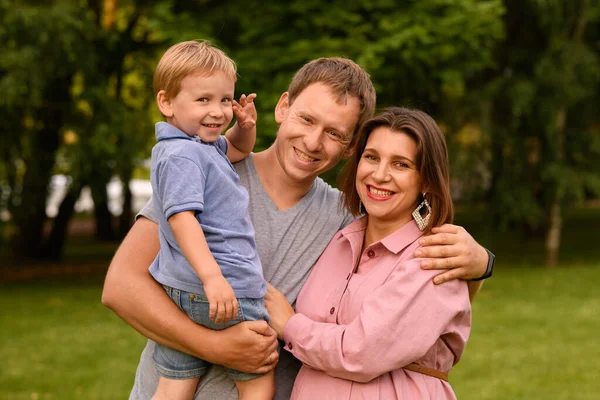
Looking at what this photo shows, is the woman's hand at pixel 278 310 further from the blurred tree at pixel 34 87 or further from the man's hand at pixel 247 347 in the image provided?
the blurred tree at pixel 34 87

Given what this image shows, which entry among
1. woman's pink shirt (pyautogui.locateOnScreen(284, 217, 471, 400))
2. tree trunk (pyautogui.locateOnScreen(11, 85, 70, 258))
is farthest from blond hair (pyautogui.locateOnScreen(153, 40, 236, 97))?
tree trunk (pyautogui.locateOnScreen(11, 85, 70, 258))

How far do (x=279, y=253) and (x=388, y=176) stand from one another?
49 cm

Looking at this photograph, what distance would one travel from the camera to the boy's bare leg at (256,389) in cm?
251

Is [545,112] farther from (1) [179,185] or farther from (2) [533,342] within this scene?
(1) [179,185]

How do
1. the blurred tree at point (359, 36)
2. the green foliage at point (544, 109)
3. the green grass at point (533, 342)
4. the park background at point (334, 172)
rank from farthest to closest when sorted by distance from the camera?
the green foliage at point (544, 109) < the blurred tree at point (359, 36) < the park background at point (334, 172) < the green grass at point (533, 342)

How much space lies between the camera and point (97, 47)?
1423 centimetres

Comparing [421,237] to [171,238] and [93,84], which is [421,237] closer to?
[171,238]

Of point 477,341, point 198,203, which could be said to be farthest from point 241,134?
point 477,341

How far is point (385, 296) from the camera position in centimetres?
236

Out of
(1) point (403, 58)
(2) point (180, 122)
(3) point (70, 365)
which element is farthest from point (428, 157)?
(1) point (403, 58)

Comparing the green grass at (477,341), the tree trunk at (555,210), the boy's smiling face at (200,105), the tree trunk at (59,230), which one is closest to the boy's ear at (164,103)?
the boy's smiling face at (200,105)

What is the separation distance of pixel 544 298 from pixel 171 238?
35.6 ft

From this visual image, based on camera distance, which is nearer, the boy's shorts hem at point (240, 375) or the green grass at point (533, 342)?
the boy's shorts hem at point (240, 375)

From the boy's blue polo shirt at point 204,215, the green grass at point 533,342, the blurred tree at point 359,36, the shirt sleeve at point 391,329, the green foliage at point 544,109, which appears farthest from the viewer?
the green foliage at point 544,109
